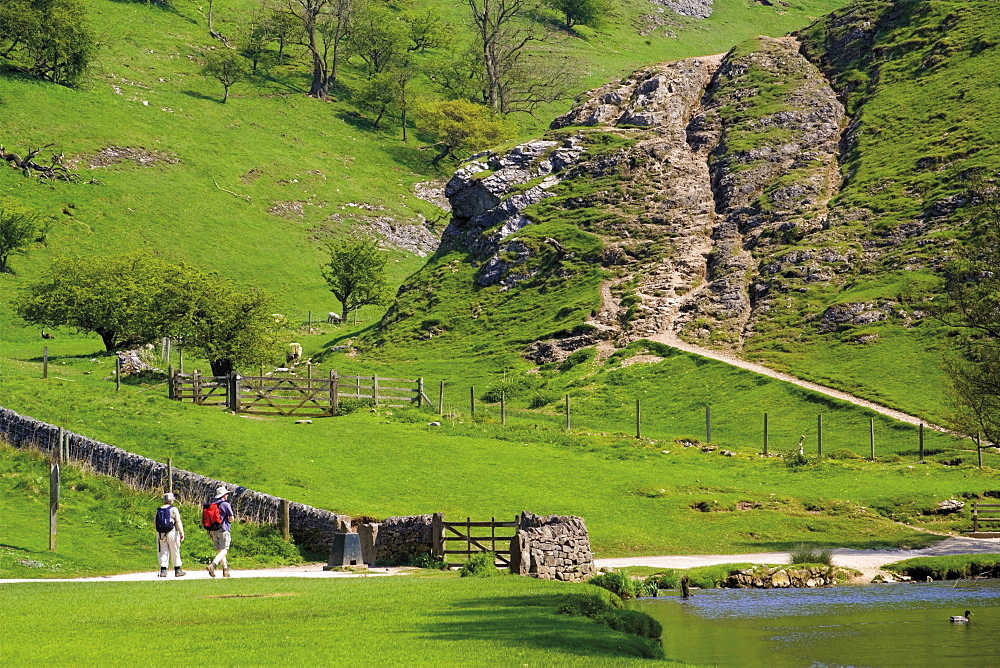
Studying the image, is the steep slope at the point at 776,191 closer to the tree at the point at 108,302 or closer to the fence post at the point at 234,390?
the tree at the point at 108,302

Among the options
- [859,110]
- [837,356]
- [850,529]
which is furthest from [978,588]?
[859,110]

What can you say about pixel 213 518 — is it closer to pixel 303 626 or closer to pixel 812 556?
pixel 303 626

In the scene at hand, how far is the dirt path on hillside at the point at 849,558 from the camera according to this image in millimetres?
41094

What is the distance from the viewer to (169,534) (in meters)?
32.4

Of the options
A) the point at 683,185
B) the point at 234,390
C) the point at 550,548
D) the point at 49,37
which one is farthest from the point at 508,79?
the point at 550,548

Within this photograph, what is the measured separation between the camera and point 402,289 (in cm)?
11156

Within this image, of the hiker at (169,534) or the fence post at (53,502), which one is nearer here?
the hiker at (169,534)

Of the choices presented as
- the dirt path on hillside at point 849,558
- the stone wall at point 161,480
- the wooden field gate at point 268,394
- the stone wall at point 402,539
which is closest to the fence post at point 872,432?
the dirt path on hillside at point 849,558

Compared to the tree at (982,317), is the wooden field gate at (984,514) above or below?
below

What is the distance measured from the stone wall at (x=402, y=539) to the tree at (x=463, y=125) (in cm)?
13233

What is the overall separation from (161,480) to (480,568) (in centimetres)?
1352

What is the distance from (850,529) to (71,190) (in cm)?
9761

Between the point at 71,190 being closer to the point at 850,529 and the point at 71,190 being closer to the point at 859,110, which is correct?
the point at 859,110

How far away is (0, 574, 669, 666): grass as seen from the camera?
19.1 m
